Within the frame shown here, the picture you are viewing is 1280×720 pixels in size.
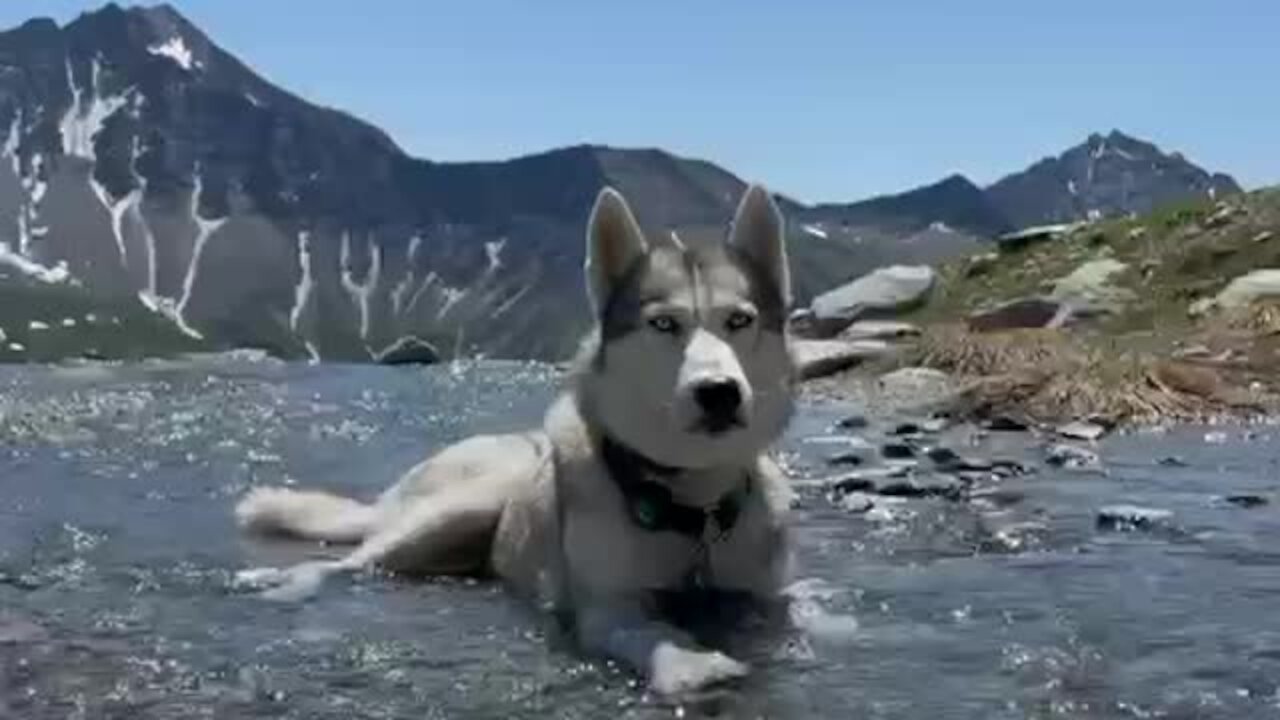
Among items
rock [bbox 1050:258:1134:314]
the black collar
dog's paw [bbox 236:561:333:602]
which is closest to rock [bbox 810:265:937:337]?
rock [bbox 1050:258:1134:314]

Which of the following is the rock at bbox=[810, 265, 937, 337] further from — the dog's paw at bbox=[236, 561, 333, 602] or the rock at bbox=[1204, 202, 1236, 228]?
the dog's paw at bbox=[236, 561, 333, 602]

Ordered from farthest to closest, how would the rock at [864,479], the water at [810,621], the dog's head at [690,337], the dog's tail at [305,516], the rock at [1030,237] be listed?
the rock at [1030,237], the rock at [864,479], the dog's tail at [305,516], the dog's head at [690,337], the water at [810,621]

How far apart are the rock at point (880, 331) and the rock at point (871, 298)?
5.72 feet

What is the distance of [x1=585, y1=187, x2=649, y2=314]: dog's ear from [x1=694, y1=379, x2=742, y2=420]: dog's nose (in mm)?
1164

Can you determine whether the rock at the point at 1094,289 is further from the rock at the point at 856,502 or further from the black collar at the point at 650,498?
the black collar at the point at 650,498

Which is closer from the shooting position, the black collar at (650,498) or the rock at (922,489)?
the black collar at (650,498)

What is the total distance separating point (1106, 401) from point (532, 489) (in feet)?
46.2

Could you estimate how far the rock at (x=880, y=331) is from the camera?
4309 cm

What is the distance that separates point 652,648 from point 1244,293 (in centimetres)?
2975

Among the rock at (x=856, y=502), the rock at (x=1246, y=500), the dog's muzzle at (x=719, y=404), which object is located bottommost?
the rock at (x=856, y=502)

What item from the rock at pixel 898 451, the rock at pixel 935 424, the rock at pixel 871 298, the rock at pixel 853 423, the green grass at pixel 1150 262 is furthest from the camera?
the rock at pixel 871 298

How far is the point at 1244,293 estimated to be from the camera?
35.0 meters

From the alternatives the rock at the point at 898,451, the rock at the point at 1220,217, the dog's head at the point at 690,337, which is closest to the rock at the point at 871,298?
the rock at the point at 1220,217

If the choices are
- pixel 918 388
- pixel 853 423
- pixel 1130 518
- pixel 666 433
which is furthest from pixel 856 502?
pixel 918 388
